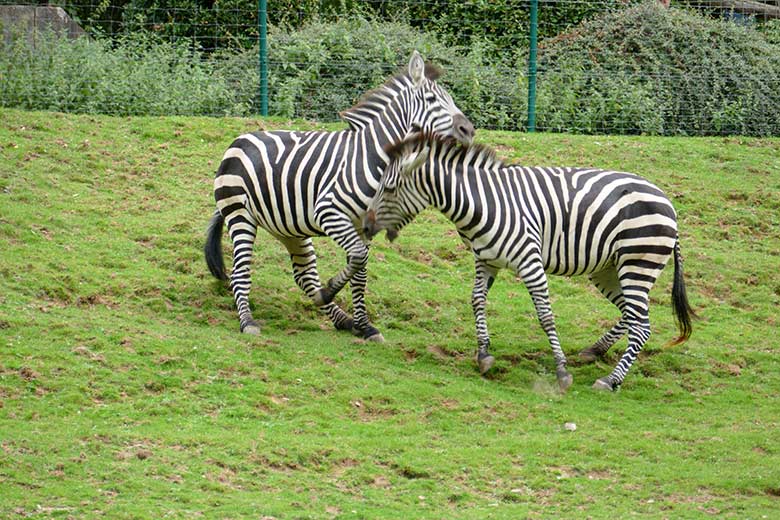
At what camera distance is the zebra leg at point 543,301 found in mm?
10906

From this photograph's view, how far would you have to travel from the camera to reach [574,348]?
476 inches

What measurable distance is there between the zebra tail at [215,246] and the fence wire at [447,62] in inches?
215

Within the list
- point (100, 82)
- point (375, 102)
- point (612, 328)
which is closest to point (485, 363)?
point (612, 328)

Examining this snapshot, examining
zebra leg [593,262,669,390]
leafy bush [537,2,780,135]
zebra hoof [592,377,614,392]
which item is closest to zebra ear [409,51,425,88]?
zebra leg [593,262,669,390]

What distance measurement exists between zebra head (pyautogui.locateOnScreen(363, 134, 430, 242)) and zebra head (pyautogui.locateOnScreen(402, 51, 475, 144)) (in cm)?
94

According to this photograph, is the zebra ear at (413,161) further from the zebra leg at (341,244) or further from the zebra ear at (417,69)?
the zebra ear at (417,69)

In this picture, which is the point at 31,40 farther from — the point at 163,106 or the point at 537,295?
the point at 537,295

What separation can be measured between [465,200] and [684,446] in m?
3.15

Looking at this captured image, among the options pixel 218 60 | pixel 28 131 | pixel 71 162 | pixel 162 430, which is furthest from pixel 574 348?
pixel 218 60

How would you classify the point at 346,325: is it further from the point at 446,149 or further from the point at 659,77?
the point at 659,77

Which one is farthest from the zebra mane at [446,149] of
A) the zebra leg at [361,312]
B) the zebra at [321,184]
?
the zebra leg at [361,312]

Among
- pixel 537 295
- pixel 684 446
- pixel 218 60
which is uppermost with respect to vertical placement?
pixel 218 60

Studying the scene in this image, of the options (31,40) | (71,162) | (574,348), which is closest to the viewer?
(574,348)

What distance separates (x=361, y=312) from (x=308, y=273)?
79 centimetres
